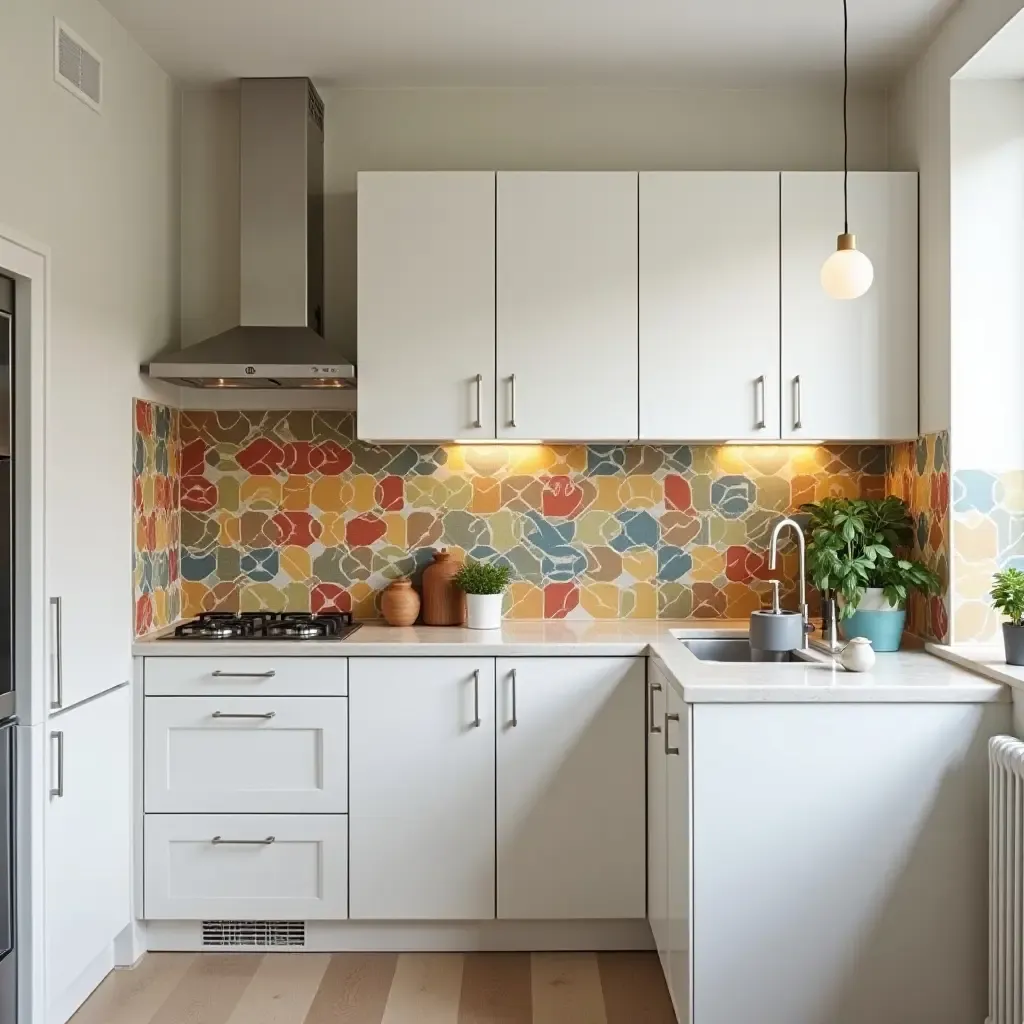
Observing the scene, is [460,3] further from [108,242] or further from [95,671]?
[95,671]

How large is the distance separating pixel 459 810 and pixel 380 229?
1791mm

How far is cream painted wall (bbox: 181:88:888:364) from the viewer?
11.8 ft

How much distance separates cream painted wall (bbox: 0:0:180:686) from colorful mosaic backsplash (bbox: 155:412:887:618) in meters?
0.51

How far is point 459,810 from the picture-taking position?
10.3 ft

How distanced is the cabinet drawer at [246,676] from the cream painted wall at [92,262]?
4.7 inches

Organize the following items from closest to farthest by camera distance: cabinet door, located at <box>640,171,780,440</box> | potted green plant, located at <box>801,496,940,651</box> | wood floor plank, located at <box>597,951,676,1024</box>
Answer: wood floor plank, located at <box>597,951,676,1024</box> < potted green plant, located at <box>801,496,940,651</box> < cabinet door, located at <box>640,171,780,440</box>

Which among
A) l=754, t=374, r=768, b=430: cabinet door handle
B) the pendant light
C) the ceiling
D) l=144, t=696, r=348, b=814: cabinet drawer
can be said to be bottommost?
l=144, t=696, r=348, b=814: cabinet drawer

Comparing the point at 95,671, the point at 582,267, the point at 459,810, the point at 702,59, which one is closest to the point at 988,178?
the point at 702,59

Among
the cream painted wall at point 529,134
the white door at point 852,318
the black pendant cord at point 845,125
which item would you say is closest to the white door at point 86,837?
the cream painted wall at point 529,134

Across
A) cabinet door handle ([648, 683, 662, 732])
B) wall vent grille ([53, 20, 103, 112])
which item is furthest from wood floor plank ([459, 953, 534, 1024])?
wall vent grille ([53, 20, 103, 112])

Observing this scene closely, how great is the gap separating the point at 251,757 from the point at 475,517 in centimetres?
111

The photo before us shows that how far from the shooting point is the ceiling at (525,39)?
297 cm

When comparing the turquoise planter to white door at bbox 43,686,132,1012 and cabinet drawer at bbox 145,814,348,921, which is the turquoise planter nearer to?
cabinet drawer at bbox 145,814,348,921

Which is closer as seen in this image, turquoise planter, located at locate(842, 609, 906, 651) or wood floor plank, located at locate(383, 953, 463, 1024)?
wood floor plank, located at locate(383, 953, 463, 1024)
